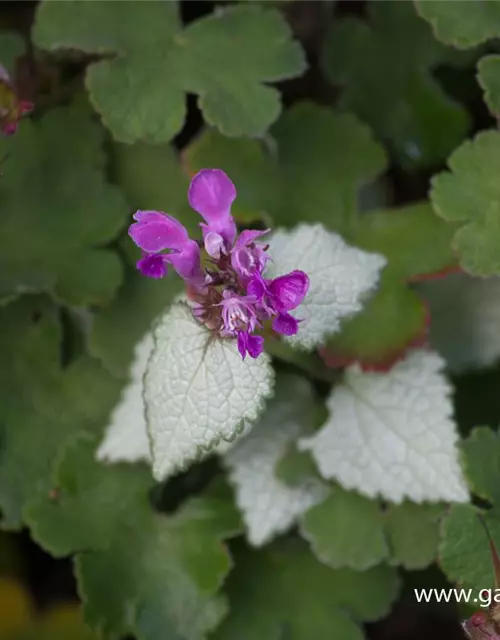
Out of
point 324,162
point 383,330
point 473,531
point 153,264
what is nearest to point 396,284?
point 383,330

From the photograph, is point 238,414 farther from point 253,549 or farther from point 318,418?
point 253,549

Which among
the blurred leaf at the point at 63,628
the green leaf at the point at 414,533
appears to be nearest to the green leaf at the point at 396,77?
the green leaf at the point at 414,533

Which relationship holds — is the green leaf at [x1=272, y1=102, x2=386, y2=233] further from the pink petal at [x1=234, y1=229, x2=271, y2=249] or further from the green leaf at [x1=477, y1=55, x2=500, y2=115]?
the pink petal at [x1=234, y1=229, x2=271, y2=249]

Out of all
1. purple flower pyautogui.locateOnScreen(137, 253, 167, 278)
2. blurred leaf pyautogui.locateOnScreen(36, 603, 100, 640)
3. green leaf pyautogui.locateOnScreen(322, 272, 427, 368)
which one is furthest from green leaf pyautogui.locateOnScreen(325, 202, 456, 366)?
blurred leaf pyautogui.locateOnScreen(36, 603, 100, 640)

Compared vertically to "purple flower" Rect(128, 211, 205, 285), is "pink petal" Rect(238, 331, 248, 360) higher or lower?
lower

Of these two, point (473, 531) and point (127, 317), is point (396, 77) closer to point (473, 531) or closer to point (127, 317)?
point (127, 317)
